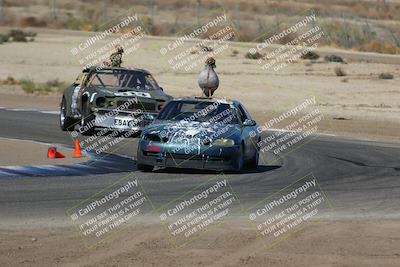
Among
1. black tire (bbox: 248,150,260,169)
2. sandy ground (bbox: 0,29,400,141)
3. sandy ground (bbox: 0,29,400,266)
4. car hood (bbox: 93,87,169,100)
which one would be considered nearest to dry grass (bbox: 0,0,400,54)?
sandy ground (bbox: 0,29,400,266)

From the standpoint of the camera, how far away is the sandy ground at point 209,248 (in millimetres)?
10789

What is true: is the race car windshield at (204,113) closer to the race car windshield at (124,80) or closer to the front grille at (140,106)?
the front grille at (140,106)

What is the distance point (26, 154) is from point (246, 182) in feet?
14.6

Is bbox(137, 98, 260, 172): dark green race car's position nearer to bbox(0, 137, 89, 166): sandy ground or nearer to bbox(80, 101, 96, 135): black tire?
bbox(0, 137, 89, 166): sandy ground

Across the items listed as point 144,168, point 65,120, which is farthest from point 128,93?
point 144,168

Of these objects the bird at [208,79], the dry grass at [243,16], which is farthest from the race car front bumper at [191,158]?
the dry grass at [243,16]

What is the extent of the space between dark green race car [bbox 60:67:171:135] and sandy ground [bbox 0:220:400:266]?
396 inches

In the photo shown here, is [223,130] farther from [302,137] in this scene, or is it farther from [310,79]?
[310,79]

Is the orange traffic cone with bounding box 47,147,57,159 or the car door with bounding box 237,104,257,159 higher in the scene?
the car door with bounding box 237,104,257,159

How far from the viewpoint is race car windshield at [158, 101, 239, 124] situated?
60.7ft

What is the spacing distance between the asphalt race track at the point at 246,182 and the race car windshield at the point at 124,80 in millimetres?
1351

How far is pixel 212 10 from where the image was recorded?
85.2 metres

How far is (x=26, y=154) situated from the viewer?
1939 centimetres

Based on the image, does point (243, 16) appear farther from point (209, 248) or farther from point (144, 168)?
point (209, 248)
